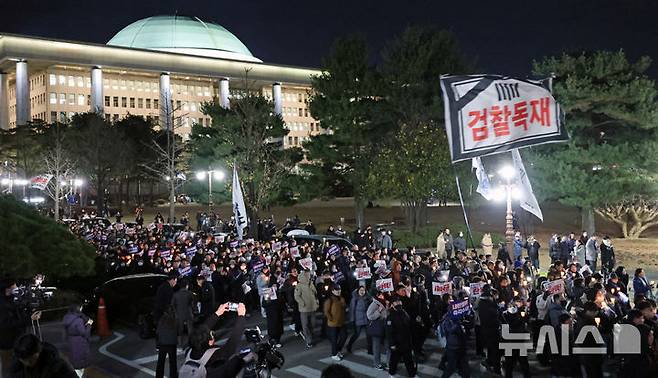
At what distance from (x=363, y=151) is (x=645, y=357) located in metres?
30.1

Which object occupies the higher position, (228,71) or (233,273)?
(228,71)

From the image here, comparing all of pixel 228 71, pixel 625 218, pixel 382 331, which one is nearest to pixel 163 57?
pixel 228 71

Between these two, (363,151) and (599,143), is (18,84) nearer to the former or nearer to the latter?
(363,151)

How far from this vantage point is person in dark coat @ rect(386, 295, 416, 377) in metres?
9.77

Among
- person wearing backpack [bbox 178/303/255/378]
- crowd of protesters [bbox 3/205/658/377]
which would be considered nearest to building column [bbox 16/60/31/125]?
crowd of protesters [bbox 3/205/658/377]

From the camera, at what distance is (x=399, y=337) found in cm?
984

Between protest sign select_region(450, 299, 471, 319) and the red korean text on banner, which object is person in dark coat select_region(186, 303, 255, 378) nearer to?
protest sign select_region(450, 299, 471, 319)

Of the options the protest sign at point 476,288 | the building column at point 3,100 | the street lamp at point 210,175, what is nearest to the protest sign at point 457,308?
the protest sign at point 476,288

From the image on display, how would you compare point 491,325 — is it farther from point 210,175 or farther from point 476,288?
point 210,175

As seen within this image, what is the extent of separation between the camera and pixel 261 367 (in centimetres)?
653

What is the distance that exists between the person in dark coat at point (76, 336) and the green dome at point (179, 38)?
3662 inches

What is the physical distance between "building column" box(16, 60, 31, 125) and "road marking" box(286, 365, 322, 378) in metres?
73.5

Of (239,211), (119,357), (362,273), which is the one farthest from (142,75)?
(119,357)

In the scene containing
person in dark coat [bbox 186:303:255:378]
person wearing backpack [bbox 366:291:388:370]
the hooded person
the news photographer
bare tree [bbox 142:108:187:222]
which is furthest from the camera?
bare tree [bbox 142:108:187:222]
